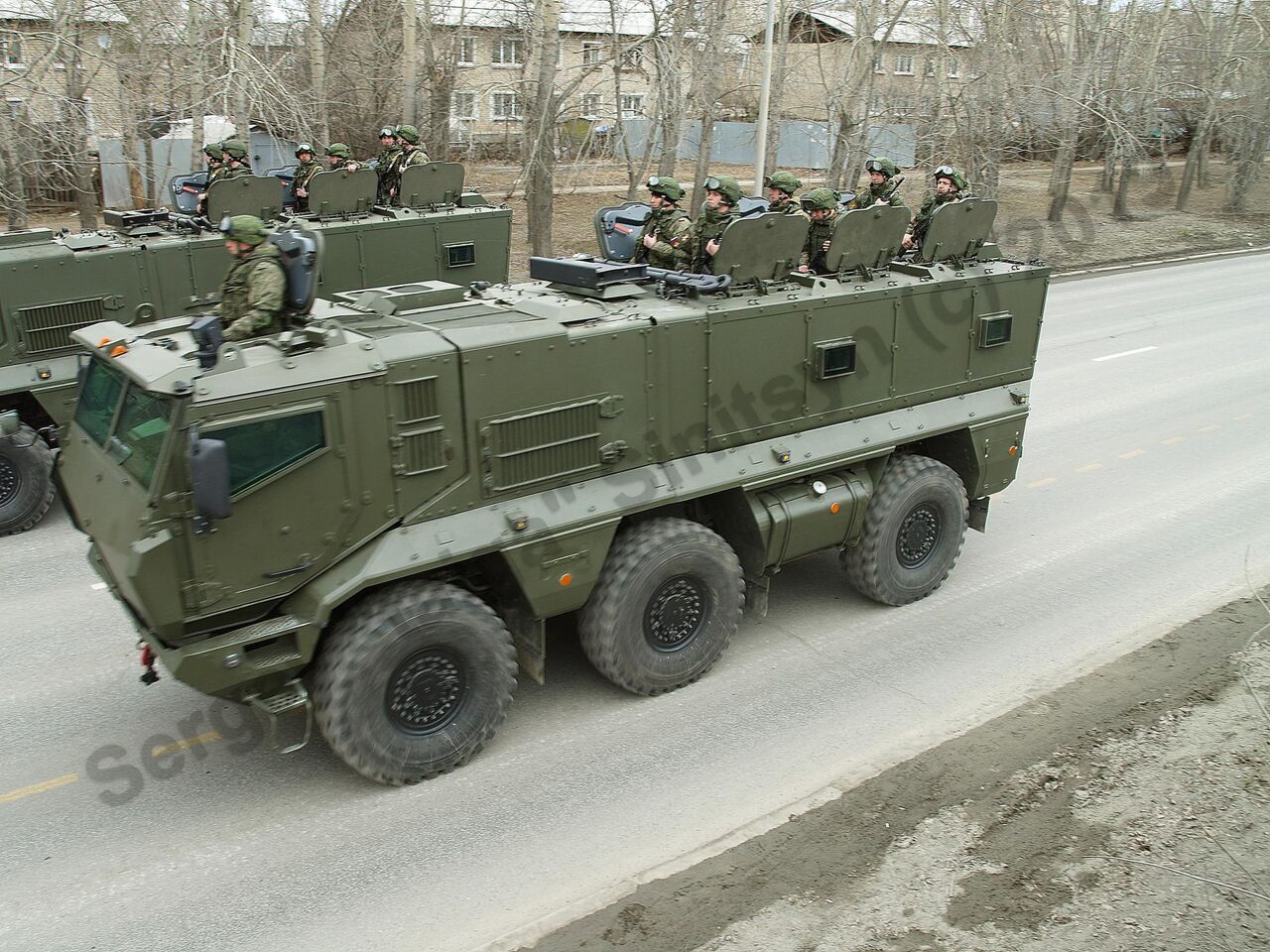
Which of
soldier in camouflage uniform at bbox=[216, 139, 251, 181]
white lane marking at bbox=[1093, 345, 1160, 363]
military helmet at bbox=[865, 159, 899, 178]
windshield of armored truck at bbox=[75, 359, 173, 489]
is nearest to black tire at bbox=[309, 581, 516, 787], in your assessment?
windshield of armored truck at bbox=[75, 359, 173, 489]

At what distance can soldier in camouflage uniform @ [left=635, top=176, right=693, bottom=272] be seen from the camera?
8.30m

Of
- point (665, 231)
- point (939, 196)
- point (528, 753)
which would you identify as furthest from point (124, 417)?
point (939, 196)

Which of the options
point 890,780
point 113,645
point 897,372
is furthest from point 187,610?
point 897,372

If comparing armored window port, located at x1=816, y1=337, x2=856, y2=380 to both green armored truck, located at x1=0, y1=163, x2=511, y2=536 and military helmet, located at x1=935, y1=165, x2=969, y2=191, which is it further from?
green armored truck, located at x1=0, y1=163, x2=511, y2=536

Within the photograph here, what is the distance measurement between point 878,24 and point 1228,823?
21.5 m

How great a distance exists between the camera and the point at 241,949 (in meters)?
4.84

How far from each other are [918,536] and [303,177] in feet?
29.8

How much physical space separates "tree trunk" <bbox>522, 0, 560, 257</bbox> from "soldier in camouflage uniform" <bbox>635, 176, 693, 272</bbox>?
845cm

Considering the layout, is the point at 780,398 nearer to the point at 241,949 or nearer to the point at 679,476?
the point at 679,476

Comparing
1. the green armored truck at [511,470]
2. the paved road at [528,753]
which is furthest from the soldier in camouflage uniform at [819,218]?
the paved road at [528,753]

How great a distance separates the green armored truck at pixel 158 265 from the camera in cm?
962

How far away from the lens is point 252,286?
6.16 m

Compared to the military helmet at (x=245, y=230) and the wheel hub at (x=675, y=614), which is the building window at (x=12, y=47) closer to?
the military helmet at (x=245, y=230)

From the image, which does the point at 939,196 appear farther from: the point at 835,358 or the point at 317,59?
the point at 317,59
